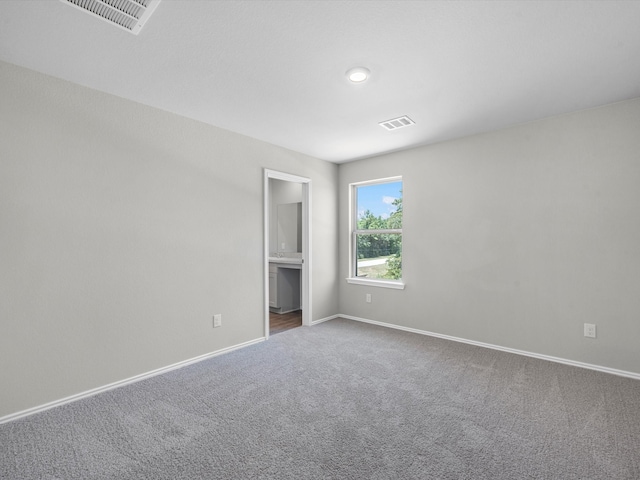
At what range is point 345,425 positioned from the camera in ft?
6.90

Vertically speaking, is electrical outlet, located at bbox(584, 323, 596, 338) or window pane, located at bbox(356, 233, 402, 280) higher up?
window pane, located at bbox(356, 233, 402, 280)

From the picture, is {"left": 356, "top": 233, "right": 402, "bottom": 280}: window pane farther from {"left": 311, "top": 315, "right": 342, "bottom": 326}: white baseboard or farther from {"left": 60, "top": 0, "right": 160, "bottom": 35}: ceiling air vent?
{"left": 60, "top": 0, "right": 160, "bottom": 35}: ceiling air vent

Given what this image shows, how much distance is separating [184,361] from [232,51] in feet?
8.98

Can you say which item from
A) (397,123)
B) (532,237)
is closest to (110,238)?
(397,123)

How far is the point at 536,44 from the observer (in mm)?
1979

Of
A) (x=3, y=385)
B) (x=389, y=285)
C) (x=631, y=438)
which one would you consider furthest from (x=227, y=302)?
(x=631, y=438)

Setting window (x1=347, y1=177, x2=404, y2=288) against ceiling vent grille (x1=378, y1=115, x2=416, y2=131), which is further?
window (x1=347, y1=177, x2=404, y2=288)

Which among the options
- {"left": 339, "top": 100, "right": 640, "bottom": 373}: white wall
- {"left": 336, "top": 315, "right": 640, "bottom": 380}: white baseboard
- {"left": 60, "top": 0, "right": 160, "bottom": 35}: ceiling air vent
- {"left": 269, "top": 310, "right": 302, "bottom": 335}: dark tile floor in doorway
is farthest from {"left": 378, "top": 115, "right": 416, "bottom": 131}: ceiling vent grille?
{"left": 269, "top": 310, "right": 302, "bottom": 335}: dark tile floor in doorway

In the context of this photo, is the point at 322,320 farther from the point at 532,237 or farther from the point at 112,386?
the point at 532,237

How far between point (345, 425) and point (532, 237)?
2.67 metres

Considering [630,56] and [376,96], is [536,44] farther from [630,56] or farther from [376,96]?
[376,96]

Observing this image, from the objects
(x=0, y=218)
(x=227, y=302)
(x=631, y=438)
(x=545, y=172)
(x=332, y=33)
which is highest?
(x=332, y=33)

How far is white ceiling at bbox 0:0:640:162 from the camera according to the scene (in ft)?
5.62

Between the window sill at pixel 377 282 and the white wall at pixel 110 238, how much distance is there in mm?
1668
